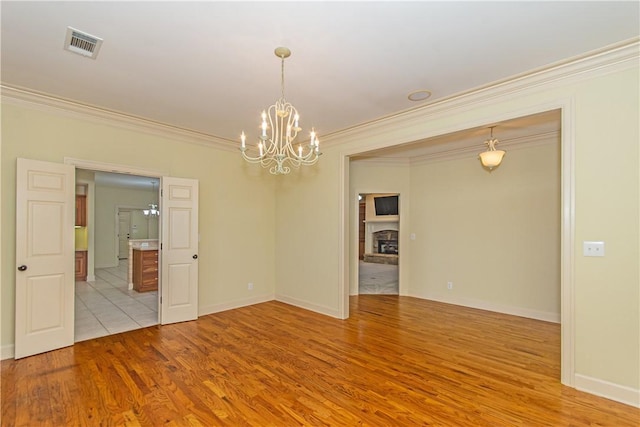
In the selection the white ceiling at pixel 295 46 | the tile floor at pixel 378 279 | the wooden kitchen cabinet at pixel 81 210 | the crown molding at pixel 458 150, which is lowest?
the tile floor at pixel 378 279

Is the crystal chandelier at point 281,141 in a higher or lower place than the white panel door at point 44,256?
higher

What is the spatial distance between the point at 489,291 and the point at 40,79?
21.8 ft

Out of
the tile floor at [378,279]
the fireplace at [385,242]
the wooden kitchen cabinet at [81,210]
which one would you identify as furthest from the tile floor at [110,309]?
the fireplace at [385,242]

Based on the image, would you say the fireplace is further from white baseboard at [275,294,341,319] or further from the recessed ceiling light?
the recessed ceiling light

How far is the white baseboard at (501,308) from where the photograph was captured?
4.50 meters

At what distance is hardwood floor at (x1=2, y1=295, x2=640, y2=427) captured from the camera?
7.37ft

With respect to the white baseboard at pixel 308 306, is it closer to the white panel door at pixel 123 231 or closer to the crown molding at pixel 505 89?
the crown molding at pixel 505 89

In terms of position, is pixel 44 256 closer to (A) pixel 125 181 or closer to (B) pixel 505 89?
(B) pixel 505 89

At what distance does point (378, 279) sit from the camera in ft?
25.9

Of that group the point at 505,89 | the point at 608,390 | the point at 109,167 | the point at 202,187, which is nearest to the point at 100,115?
the point at 109,167

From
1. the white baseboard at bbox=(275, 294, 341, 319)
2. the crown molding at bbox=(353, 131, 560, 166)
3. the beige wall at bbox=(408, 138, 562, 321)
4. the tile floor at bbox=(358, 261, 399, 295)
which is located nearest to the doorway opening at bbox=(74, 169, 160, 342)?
the white baseboard at bbox=(275, 294, 341, 319)

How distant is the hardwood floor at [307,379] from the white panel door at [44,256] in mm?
261

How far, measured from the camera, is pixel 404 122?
3861 mm

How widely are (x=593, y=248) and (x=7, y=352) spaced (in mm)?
5824
